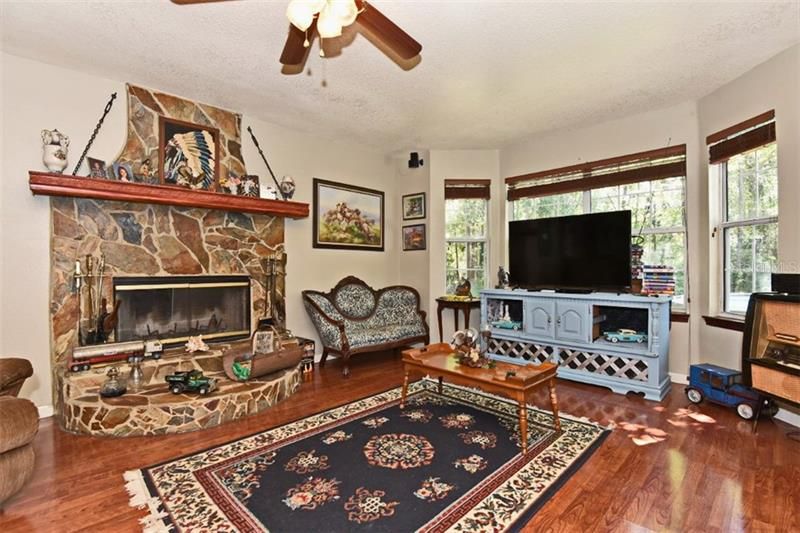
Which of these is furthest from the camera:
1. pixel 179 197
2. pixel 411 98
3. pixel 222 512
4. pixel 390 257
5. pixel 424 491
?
pixel 390 257

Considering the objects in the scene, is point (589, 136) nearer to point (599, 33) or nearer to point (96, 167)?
point (599, 33)

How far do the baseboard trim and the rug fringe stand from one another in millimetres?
4547

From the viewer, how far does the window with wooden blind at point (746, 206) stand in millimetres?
3285

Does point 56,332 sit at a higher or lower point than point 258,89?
lower

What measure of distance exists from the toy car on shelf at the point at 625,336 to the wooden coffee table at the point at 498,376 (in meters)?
1.45

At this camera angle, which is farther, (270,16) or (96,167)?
(96,167)

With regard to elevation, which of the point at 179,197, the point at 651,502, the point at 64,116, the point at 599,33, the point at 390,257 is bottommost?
the point at 651,502

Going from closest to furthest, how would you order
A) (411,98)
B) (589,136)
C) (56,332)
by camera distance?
(56,332)
(411,98)
(589,136)

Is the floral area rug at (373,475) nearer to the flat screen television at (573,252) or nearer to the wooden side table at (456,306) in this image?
the flat screen television at (573,252)

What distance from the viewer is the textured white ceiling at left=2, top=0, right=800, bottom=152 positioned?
2568mm

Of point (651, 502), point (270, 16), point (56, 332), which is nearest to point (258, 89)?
point (270, 16)

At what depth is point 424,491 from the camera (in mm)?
2088

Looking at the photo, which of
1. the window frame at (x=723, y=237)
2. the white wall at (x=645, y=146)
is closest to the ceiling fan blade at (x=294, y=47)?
the white wall at (x=645, y=146)

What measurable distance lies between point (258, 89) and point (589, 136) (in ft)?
12.5
